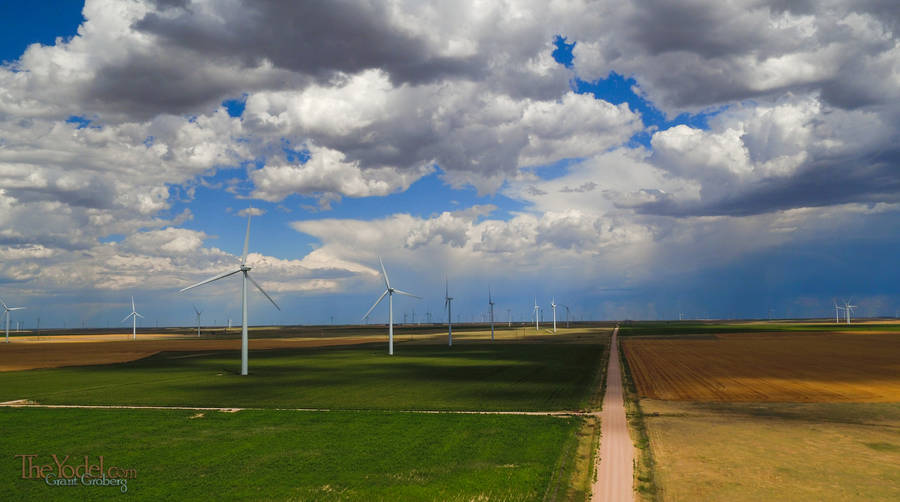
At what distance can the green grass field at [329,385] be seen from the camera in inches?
2030

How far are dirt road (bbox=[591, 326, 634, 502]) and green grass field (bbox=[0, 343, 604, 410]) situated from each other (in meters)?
5.19

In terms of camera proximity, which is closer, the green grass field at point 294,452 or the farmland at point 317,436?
the green grass field at point 294,452

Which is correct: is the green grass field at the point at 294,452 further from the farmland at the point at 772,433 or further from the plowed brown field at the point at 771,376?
the plowed brown field at the point at 771,376

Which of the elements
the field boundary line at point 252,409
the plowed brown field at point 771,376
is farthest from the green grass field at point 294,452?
the plowed brown field at point 771,376

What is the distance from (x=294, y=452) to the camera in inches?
1271

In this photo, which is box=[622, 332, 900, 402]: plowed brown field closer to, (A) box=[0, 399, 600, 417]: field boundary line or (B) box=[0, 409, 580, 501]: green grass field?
(A) box=[0, 399, 600, 417]: field boundary line

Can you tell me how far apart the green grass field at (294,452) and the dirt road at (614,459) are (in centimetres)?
221

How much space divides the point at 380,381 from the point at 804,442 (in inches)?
1808

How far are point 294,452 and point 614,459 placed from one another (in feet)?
57.4

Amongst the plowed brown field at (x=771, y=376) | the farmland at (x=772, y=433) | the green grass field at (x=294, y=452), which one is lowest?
the plowed brown field at (x=771, y=376)

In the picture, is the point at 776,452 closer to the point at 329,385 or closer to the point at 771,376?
the point at 771,376

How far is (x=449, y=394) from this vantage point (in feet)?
185

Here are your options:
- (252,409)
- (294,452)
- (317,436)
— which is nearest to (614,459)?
(294,452)

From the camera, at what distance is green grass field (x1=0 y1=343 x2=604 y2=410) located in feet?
169
